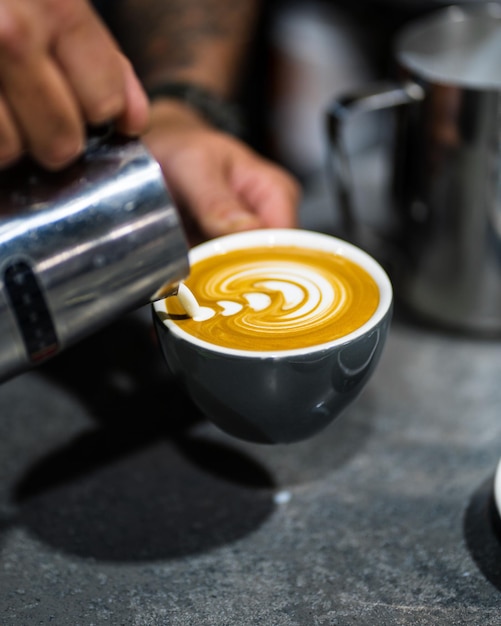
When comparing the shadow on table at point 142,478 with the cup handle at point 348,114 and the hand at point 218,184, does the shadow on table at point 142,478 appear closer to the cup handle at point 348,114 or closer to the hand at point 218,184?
the hand at point 218,184

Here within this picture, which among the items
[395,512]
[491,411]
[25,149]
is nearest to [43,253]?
[25,149]

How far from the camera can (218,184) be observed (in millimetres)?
850

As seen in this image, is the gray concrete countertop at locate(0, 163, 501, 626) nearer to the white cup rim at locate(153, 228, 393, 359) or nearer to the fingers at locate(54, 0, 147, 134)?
the white cup rim at locate(153, 228, 393, 359)

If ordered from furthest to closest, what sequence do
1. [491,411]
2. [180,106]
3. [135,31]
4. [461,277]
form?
[135,31]
[180,106]
[461,277]
[491,411]

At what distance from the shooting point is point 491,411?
742mm

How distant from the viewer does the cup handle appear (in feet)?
2.76

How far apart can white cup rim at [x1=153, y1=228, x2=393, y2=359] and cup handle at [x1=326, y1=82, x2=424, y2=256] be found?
23cm

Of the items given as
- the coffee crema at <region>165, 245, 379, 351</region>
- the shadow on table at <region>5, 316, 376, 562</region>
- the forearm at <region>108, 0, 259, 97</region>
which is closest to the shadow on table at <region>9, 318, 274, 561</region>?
the shadow on table at <region>5, 316, 376, 562</region>

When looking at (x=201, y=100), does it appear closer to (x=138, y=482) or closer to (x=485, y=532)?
(x=138, y=482)

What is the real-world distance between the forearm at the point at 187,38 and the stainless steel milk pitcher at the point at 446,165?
41cm

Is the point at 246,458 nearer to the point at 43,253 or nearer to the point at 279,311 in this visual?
the point at 279,311

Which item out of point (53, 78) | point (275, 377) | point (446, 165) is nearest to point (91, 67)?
point (53, 78)

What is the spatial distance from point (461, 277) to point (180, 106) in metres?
0.46

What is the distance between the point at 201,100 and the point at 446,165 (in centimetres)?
42
